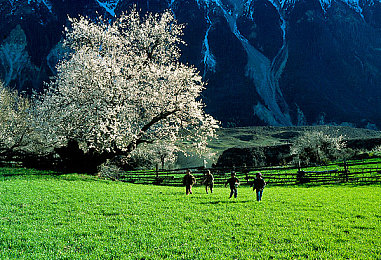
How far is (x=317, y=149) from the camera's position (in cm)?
5947

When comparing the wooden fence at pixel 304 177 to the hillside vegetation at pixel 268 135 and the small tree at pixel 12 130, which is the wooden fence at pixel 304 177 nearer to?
the small tree at pixel 12 130

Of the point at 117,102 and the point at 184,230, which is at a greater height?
the point at 117,102

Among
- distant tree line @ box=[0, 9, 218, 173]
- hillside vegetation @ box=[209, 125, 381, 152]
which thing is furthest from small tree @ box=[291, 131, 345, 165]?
hillside vegetation @ box=[209, 125, 381, 152]

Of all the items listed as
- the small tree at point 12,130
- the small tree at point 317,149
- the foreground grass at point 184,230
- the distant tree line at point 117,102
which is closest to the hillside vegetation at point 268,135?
the small tree at point 317,149

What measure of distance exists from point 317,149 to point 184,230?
58514 mm

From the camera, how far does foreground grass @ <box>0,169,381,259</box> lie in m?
6.86

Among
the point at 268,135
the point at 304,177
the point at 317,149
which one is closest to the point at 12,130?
the point at 304,177

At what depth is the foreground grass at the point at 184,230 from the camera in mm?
6863

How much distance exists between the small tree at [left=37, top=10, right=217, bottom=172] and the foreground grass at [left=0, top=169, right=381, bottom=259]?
13.5 meters

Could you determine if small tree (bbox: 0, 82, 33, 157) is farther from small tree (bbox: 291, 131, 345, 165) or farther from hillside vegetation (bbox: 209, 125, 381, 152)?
hillside vegetation (bbox: 209, 125, 381, 152)

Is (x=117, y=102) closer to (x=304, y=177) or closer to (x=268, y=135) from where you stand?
(x=304, y=177)

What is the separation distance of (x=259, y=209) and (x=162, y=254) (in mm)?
6912

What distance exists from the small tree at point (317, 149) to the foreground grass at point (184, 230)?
47944mm

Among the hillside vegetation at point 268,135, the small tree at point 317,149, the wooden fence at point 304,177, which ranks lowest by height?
the wooden fence at point 304,177
